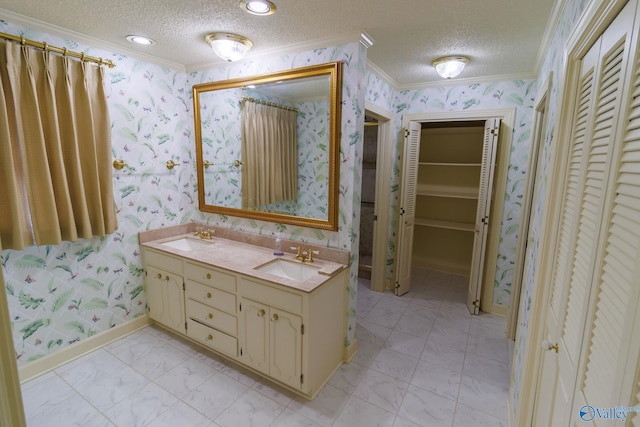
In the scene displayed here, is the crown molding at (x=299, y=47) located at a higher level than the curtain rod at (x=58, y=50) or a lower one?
higher

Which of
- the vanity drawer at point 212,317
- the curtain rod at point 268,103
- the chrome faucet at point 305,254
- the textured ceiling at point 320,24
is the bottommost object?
the vanity drawer at point 212,317

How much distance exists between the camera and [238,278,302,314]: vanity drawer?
6.21ft

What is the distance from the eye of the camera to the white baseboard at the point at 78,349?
2.13 metres

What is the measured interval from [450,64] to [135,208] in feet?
9.68

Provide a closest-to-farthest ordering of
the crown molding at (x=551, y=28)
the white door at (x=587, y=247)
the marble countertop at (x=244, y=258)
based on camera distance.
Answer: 1. the white door at (x=587, y=247)
2. the crown molding at (x=551, y=28)
3. the marble countertop at (x=244, y=258)

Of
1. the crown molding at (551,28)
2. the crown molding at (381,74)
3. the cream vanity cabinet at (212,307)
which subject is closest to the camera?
the crown molding at (551,28)

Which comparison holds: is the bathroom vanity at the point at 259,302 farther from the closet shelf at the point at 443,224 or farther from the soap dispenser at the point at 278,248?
the closet shelf at the point at 443,224

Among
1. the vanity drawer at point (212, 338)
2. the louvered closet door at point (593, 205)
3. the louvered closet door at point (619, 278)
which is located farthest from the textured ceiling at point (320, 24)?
the vanity drawer at point (212, 338)

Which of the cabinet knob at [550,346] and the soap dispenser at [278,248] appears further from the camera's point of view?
the soap dispenser at [278,248]

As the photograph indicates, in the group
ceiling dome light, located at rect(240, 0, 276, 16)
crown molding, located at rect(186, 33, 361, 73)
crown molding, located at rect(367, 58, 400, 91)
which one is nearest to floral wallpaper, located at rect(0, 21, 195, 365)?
crown molding, located at rect(186, 33, 361, 73)

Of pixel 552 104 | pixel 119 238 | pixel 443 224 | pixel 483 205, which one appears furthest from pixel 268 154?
pixel 443 224

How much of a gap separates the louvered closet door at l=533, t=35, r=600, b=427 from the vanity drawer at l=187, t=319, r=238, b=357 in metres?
1.85

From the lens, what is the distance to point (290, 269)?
94.2 inches

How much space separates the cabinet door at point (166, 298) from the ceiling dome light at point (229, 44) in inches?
70.0
